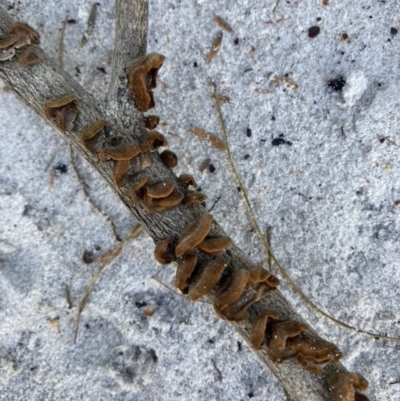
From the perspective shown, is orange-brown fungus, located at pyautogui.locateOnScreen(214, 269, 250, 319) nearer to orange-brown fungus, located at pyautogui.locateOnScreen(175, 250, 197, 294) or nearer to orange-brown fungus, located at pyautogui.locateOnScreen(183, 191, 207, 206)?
orange-brown fungus, located at pyautogui.locateOnScreen(175, 250, 197, 294)

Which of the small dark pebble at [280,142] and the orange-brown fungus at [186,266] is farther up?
the small dark pebble at [280,142]

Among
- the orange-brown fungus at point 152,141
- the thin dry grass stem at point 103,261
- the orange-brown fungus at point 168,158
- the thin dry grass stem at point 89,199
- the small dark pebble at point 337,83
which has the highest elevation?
the small dark pebble at point 337,83

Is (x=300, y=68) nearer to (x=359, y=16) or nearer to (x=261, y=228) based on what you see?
(x=359, y=16)

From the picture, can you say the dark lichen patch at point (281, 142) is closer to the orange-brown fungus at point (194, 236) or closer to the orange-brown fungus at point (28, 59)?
the orange-brown fungus at point (194, 236)

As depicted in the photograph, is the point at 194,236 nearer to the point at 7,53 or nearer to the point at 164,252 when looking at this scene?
the point at 164,252

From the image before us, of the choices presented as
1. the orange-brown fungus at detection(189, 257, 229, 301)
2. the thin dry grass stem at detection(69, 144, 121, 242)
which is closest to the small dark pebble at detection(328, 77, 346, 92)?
the orange-brown fungus at detection(189, 257, 229, 301)

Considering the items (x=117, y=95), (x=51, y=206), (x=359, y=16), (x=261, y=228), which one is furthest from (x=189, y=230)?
(x=359, y=16)

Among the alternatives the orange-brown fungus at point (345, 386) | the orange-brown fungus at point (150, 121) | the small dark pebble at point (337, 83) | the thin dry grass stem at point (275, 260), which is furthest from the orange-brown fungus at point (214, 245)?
the small dark pebble at point (337, 83)
